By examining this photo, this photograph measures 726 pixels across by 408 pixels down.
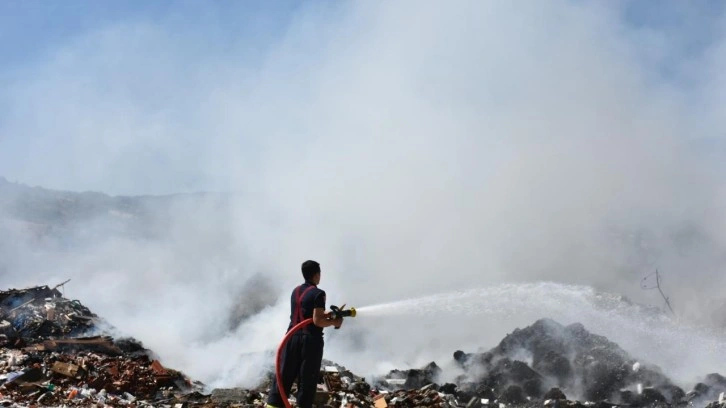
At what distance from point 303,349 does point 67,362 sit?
5.04 metres

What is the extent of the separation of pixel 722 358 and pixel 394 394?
9.83 metres

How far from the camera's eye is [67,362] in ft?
28.8

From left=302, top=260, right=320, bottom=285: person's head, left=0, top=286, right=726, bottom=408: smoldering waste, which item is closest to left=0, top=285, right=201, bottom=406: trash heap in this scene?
left=0, top=286, right=726, bottom=408: smoldering waste

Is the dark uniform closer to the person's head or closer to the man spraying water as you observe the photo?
the man spraying water

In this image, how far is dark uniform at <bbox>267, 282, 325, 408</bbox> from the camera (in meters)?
5.76

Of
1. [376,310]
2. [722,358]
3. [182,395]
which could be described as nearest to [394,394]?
[376,310]

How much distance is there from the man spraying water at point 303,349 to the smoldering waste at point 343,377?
6.55 ft

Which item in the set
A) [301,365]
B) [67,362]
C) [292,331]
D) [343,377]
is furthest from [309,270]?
[67,362]

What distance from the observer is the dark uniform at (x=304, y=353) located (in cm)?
576

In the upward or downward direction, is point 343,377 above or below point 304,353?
above

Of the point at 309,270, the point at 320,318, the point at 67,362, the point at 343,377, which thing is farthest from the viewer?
the point at 343,377

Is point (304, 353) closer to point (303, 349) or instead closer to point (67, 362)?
point (303, 349)

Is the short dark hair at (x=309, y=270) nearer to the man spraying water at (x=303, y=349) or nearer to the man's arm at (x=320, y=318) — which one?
the man spraying water at (x=303, y=349)

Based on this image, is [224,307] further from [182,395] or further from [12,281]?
[182,395]
